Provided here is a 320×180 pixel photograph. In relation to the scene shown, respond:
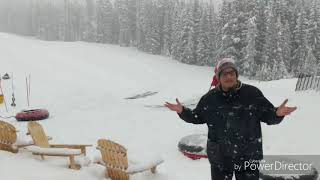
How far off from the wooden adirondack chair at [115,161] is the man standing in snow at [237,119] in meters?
3.33

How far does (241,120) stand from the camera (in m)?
4.84

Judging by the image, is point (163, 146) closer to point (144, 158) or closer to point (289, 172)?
point (144, 158)

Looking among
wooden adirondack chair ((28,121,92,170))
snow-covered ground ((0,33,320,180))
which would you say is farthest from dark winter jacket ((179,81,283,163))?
wooden adirondack chair ((28,121,92,170))

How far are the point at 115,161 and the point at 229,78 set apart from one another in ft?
13.3

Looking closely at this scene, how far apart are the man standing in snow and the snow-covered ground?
13.2 feet

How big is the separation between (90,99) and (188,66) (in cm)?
3846

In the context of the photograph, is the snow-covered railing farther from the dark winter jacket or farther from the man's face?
the man's face

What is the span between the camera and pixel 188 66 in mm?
67125

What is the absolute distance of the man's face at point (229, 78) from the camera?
4.83m

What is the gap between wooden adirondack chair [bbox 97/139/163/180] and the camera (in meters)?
8.07

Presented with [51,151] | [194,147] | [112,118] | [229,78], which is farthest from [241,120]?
[112,118]

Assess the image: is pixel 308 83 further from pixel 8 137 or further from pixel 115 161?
pixel 8 137

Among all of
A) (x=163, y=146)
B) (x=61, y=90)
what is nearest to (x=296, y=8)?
(x=61, y=90)

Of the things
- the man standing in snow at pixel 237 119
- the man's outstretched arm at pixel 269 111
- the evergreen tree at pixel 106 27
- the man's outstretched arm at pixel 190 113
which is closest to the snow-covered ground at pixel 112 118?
the man's outstretched arm at pixel 190 113
